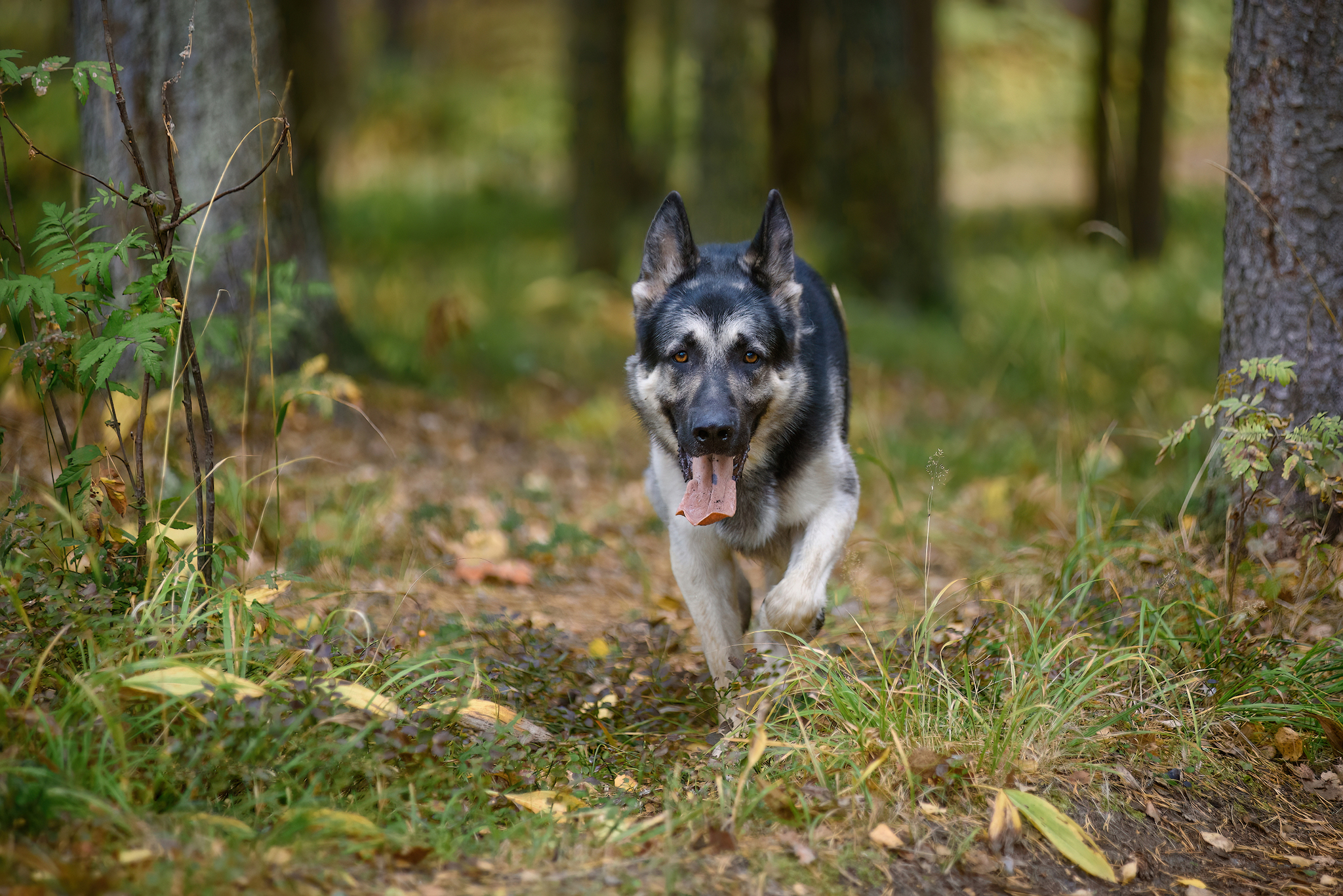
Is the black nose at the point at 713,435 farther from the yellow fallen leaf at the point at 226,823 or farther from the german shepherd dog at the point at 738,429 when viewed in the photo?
the yellow fallen leaf at the point at 226,823

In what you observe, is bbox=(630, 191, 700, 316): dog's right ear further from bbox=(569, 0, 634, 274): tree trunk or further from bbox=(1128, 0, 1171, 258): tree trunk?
bbox=(1128, 0, 1171, 258): tree trunk

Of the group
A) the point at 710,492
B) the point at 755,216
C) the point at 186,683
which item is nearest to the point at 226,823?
the point at 186,683

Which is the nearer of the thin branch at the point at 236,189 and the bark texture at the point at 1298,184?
the thin branch at the point at 236,189

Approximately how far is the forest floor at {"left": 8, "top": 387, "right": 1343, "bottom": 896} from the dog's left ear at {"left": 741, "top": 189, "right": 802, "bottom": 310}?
1.19 meters

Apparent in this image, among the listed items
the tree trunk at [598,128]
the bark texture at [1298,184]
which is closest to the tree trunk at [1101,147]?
the tree trunk at [598,128]

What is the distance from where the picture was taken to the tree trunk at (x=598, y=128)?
37.9 ft

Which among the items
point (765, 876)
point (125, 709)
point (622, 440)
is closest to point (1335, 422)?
point (765, 876)

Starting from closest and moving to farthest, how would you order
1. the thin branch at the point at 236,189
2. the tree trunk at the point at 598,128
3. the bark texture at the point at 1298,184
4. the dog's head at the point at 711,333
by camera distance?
the thin branch at the point at 236,189, the dog's head at the point at 711,333, the bark texture at the point at 1298,184, the tree trunk at the point at 598,128

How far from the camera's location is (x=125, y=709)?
261 cm

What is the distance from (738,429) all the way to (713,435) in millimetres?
103

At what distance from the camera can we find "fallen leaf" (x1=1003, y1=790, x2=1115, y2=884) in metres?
2.73

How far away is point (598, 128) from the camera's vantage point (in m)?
11.8

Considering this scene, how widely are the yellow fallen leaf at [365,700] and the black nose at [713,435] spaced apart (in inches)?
53.5

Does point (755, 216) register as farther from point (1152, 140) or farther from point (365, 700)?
point (365, 700)
